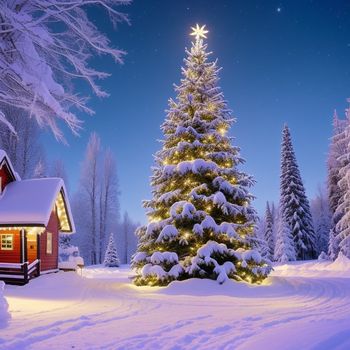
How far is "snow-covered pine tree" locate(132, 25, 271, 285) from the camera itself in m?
17.5

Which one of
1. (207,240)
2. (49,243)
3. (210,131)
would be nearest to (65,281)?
(49,243)

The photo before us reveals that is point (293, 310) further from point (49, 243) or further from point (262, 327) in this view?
point (49, 243)

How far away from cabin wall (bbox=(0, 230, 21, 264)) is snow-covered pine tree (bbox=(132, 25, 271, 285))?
24.2ft

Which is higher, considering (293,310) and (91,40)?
(91,40)

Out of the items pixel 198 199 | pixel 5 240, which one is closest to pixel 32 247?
pixel 5 240

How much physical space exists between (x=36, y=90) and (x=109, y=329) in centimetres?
519

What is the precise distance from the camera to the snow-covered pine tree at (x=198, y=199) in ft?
57.6

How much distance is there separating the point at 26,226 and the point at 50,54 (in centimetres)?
1630

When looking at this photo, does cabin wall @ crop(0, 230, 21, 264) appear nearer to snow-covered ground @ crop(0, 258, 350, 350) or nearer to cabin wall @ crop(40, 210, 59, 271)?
cabin wall @ crop(40, 210, 59, 271)

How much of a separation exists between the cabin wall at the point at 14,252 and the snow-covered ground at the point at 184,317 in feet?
15.4

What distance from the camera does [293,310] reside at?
11.3 meters

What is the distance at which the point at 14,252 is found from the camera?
878 inches

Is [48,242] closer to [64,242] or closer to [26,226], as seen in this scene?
[26,226]

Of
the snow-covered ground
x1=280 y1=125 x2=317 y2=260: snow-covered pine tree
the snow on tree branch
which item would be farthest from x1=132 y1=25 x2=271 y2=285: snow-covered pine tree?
x1=280 y1=125 x2=317 y2=260: snow-covered pine tree
